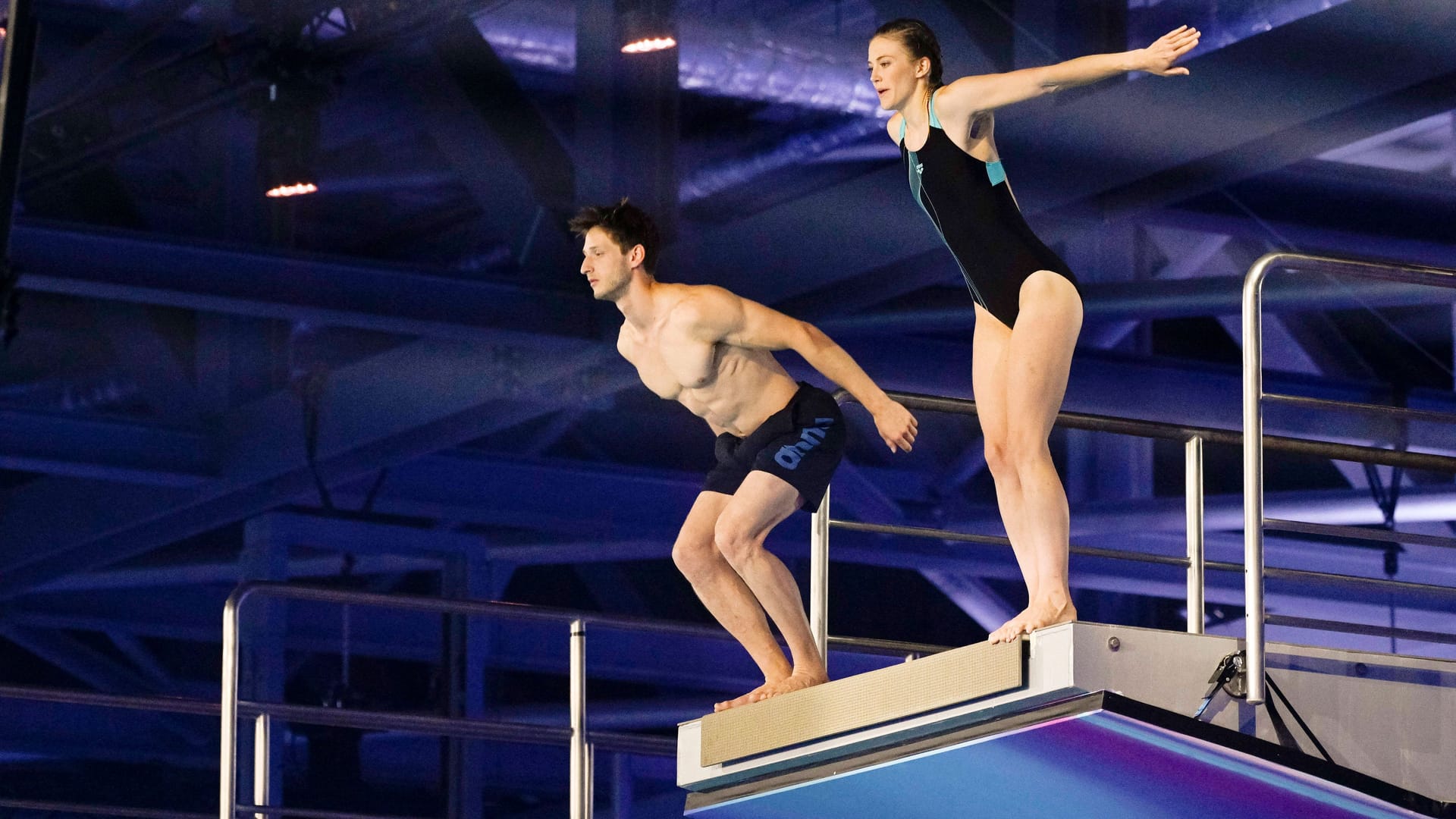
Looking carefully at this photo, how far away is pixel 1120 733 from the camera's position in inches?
194

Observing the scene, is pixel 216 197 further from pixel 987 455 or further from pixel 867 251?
pixel 987 455

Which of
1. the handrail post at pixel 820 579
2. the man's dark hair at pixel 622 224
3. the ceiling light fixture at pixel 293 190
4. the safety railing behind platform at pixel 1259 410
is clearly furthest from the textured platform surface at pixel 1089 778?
the ceiling light fixture at pixel 293 190

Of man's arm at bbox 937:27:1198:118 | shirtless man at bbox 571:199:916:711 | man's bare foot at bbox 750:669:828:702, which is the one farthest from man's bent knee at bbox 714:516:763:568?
man's arm at bbox 937:27:1198:118

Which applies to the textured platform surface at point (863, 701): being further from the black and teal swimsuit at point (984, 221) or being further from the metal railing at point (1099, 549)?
the black and teal swimsuit at point (984, 221)

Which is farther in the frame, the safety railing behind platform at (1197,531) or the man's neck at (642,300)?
the man's neck at (642,300)

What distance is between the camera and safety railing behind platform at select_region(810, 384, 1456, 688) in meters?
5.70

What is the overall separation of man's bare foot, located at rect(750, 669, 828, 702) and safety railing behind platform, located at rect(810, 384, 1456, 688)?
280 millimetres

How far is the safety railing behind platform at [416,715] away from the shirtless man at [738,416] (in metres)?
0.32

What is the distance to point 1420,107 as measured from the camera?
333 inches

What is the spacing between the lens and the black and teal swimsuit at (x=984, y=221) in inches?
212

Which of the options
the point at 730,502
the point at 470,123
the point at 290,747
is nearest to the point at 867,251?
the point at 470,123

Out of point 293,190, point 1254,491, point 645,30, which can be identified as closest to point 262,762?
point 1254,491

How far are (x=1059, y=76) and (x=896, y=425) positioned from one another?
3.97 feet

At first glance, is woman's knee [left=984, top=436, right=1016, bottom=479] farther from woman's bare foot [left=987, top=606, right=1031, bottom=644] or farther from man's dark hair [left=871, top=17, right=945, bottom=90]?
man's dark hair [left=871, top=17, right=945, bottom=90]
